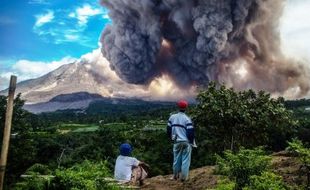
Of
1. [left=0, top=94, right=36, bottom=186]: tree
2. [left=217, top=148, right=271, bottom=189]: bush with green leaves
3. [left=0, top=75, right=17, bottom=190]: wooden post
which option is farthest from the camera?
[left=0, top=94, right=36, bottom=186]: tree

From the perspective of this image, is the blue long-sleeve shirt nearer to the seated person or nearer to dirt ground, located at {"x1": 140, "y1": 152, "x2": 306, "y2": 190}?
dirt ground, located at {"x1": 140, "y1": 152, "x2": 306, "y2": 190}

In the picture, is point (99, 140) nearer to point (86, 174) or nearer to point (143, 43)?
point (143, 43)

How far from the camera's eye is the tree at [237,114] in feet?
60.4

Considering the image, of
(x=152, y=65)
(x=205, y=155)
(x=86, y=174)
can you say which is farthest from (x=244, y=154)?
(x=152, y=65)

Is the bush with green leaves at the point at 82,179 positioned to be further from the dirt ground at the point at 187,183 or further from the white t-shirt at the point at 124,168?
the dirt ground at the point at 187,183

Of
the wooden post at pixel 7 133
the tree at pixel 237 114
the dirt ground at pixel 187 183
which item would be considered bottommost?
the dirt ground at pixel 187 183

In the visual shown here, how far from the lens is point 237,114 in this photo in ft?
60.3

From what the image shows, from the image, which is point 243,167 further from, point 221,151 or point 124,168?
point 221,151

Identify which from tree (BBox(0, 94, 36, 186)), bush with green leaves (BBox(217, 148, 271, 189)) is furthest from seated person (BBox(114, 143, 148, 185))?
tree (BBox(0, 94, 36, 186))

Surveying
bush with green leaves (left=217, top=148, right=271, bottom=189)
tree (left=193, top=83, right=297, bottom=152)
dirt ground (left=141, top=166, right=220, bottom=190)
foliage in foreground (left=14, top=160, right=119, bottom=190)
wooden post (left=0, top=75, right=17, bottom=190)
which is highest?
tree (left=193, top=83, right=297, bottom=152)

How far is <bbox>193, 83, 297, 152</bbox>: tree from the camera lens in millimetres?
18422

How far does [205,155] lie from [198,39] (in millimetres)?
40875

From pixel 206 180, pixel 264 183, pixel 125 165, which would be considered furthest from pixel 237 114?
pixel 264 183

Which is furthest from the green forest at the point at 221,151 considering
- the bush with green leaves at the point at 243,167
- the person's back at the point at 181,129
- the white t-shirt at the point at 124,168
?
the person's back at the point at 181,129
